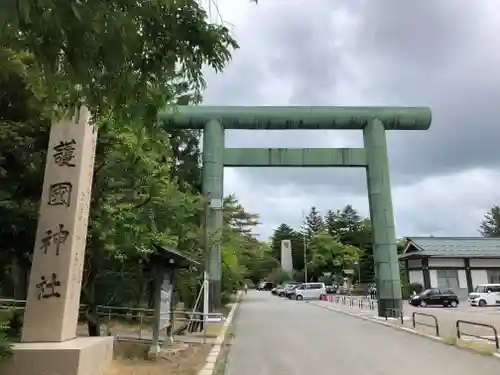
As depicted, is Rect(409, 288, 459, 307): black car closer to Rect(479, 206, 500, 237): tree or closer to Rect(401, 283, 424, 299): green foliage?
Rect(401, 283, 424, 299): green foliage

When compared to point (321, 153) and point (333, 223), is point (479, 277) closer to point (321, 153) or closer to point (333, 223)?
point (321, 153)

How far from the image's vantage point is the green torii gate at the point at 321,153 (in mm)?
20891

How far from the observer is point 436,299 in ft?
108

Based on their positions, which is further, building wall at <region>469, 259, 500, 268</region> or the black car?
building wall at <region>469, 259, 500, 268</region>

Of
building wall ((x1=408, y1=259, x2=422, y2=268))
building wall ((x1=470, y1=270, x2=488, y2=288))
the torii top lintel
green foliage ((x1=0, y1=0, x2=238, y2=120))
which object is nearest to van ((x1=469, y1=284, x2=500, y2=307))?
building wall ((x1=470, y1=270, x2=488, y2=288))

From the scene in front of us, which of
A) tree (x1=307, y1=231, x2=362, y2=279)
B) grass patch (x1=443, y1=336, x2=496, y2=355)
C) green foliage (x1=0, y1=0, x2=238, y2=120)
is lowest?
grass patch (x1=443, y1=336, x2=496, y2=355)

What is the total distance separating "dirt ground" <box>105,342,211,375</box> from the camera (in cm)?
885

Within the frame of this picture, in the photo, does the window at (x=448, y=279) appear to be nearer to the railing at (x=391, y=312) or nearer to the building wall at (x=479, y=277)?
the building wall at (x=479, y=277)

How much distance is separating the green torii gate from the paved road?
3915 millimetres

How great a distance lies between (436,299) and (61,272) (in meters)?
30.3

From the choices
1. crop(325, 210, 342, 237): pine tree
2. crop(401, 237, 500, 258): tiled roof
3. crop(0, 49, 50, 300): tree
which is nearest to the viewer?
crop(0, 49, 50, 300): tree

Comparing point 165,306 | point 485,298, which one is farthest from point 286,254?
point 165,306

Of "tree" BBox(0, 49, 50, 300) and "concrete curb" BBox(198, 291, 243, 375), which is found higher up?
"tree" BBox(0, 49, 50, 300)

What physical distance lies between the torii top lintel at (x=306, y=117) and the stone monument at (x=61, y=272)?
1220 cm
